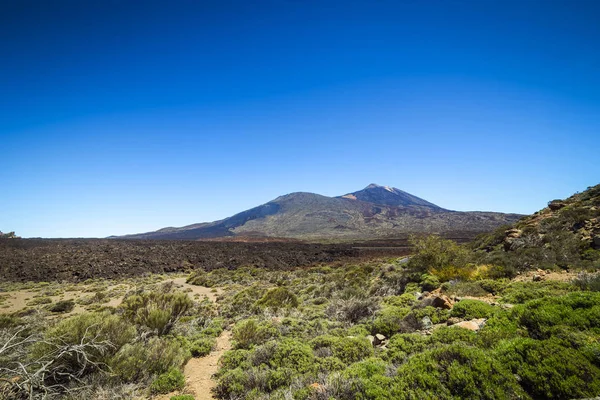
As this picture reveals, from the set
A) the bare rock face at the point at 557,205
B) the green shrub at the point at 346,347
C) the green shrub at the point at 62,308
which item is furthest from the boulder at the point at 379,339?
the bare rock face at the point at 557,205

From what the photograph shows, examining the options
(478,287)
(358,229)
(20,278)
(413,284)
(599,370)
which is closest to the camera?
(599,370)

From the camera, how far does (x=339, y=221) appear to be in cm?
13425

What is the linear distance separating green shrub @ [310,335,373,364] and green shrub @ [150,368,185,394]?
119 inches

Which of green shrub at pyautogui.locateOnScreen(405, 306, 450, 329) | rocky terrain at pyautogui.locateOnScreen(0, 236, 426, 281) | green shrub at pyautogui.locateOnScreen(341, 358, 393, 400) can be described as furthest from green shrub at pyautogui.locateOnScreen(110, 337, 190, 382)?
Result: rocky terrain at pyautogui.locateOnScreen(0, 236, 426, 281)

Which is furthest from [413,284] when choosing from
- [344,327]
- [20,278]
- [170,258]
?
[20,278]

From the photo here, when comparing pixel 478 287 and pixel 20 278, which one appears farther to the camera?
pixel 20 278

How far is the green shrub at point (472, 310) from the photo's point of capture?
21.1 feet

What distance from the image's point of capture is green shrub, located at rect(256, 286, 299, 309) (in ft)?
35.7

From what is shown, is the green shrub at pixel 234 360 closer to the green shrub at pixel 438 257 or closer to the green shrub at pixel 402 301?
the green shrub at pixel 402 301

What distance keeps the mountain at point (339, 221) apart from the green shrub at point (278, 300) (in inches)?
3035

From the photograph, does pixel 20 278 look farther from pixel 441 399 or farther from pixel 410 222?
pixel 410 222

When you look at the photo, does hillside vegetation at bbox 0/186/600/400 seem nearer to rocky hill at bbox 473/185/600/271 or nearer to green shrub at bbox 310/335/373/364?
green shrub at bbox 310/335/373/364

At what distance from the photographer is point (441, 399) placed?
10.7ft

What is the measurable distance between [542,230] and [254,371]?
774 inches
